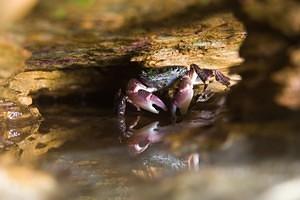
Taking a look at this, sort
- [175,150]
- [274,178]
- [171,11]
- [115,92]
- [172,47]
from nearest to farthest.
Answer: [274,178], [171,11], [175,150], [172,47], [115,92]

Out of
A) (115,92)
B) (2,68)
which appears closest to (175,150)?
(2,68)

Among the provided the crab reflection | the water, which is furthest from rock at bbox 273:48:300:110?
the crab reflection

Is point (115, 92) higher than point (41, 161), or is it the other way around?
point (41, 161)

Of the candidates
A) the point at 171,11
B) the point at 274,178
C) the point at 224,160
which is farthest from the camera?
the point at 171,11

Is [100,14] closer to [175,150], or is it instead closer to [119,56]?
[175,150]

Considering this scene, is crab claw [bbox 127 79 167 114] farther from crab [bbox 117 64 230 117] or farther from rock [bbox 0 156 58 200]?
rock [bbox 0 156 58 200]

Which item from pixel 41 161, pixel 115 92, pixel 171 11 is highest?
pixel 171 11

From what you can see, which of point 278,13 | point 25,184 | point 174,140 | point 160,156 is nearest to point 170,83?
point 160,156

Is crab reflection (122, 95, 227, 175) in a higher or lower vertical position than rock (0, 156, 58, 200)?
lower
